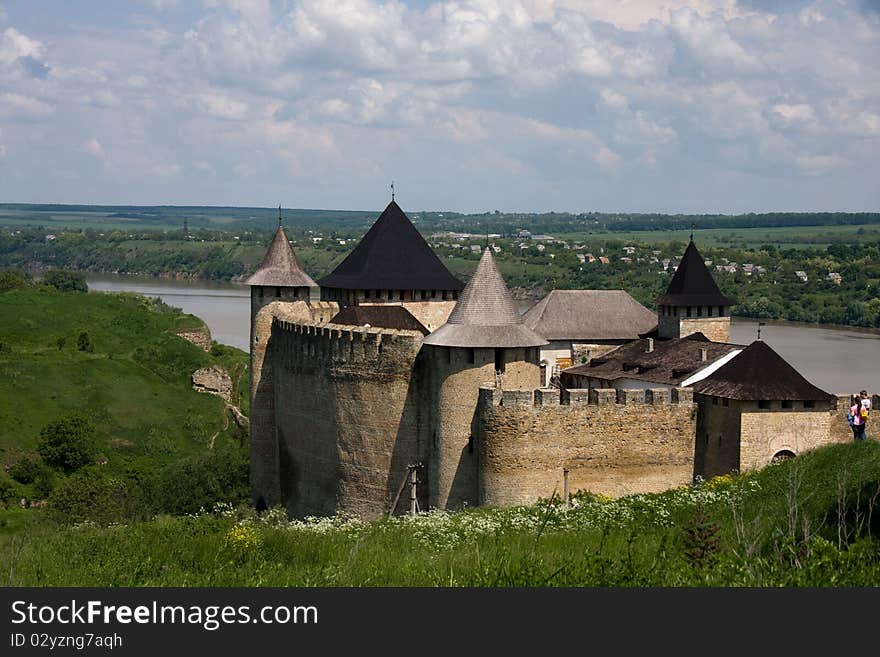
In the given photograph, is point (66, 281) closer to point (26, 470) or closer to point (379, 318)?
point (26, 470)

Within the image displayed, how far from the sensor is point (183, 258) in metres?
122

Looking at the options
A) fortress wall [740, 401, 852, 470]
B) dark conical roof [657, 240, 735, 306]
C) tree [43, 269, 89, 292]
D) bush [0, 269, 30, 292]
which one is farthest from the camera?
tree [43, 269, 89, 292]

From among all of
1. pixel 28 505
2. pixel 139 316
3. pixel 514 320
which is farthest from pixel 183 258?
pixel 514 320

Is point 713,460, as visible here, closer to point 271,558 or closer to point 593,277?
point 271,558

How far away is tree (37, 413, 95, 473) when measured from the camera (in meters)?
32.4

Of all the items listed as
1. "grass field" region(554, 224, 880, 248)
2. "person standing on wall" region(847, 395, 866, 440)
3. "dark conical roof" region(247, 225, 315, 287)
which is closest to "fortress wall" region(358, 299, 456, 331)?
"dark conical roof" region(247, 225, 315, 287)

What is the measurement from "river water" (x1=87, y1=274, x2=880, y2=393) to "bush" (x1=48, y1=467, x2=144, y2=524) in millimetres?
18081

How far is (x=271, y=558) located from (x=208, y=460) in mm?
16133

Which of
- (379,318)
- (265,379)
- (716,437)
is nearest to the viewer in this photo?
(716,437)

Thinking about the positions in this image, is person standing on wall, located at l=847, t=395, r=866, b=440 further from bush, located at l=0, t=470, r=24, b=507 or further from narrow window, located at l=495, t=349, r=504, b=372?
bush, located at l=0, t=470, r=24, b=507

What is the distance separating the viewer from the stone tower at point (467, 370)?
1777 centimetres

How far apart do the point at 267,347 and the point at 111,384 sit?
1845 cm

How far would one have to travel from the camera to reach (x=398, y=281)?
23.1 metres

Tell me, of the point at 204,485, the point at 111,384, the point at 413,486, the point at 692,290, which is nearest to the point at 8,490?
the point at 204,485
